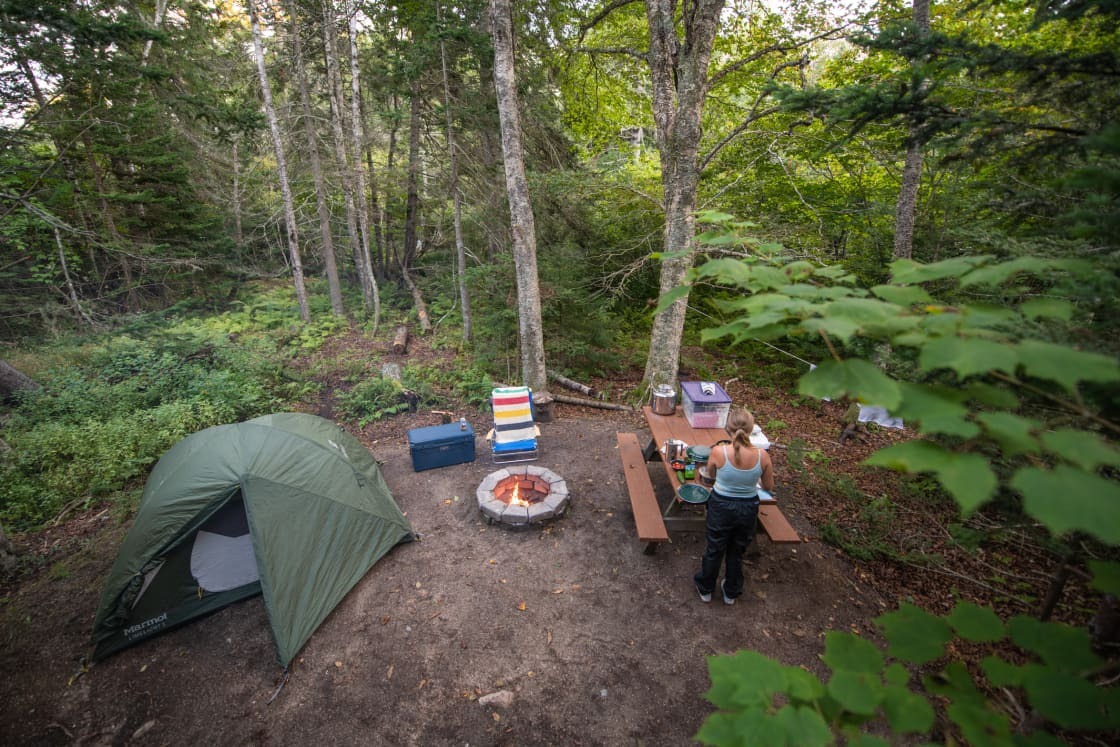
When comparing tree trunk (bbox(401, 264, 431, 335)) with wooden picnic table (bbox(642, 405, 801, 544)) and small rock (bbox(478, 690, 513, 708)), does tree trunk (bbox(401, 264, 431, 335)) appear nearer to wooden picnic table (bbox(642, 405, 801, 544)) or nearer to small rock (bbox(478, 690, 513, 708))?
wooden picnic table (bbox(642, 405, 801, 544))

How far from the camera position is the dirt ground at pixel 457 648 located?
11.4 feet

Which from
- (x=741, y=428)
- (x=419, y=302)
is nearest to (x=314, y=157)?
(x=419, y=302)

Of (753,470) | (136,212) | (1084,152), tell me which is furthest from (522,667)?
(136,212)

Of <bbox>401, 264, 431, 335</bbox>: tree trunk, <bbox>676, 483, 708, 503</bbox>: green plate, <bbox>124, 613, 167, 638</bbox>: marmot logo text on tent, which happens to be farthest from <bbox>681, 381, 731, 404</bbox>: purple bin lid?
<bbox>401, 264, 431, 335</bbox>: tree trunk

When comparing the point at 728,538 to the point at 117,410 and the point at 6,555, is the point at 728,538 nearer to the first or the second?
the point at 6,555

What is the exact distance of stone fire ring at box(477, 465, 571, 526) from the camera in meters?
5.43

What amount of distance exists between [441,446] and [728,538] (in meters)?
4.46

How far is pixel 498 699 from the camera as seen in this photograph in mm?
3604

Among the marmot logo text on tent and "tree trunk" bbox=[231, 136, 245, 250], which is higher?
"tree trunk" bbox=[231, 136, 245, 250]

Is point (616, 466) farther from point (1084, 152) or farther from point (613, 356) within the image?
point (1084, 152)

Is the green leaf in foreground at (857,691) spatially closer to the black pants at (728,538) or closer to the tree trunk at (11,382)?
the black pants at (728,538)

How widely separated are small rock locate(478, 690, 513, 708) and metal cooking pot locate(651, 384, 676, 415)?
395cm

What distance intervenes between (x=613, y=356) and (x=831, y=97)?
7.13 m

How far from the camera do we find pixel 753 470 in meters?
3.83
